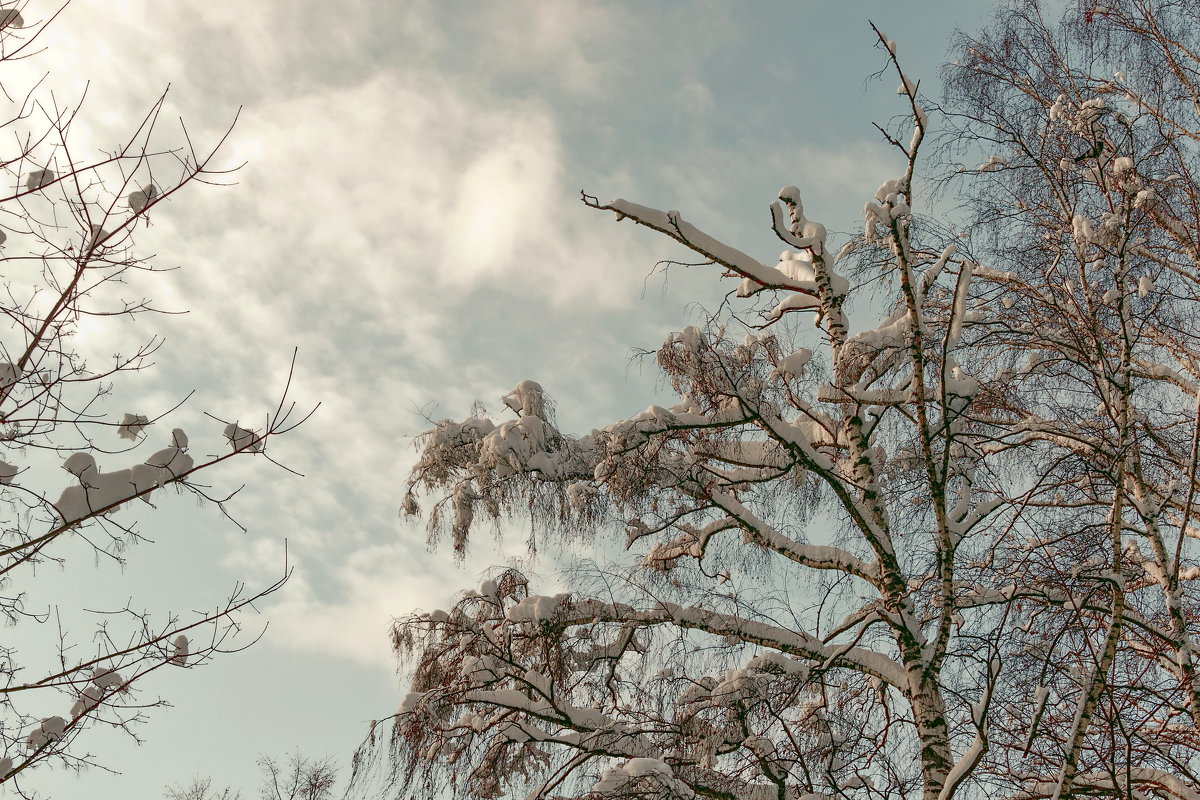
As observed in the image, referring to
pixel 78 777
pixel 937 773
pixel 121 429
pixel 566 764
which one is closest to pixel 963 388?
pixel 937 773

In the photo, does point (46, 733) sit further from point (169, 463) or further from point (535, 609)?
point (535, 609)

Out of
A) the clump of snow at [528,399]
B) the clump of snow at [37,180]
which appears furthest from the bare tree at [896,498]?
the clump of snow at [37,180]

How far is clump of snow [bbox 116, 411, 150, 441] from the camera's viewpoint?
3.30 metres

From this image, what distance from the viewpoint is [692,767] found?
505 cm

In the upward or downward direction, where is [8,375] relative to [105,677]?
upward

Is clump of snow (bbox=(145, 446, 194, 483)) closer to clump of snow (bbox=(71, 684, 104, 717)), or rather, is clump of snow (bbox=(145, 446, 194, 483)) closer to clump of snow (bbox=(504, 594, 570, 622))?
clump of snow (bbox=(71, 684, 104, 717))

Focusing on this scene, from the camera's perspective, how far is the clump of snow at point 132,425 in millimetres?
3303

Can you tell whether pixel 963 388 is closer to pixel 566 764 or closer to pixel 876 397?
pixel 876 397

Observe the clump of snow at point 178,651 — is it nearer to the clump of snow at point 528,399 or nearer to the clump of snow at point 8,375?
the clump of snow at point 8,375

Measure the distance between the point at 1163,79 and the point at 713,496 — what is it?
4805mm

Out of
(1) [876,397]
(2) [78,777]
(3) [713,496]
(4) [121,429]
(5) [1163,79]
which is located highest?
(5) [1163,79]

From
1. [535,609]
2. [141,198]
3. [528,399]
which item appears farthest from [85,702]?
[528,399]

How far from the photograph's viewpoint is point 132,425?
3.30m

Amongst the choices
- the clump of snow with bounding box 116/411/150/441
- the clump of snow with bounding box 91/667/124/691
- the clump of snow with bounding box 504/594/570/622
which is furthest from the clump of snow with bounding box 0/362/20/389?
the clump of snow with bounding box 504/594/570/622
